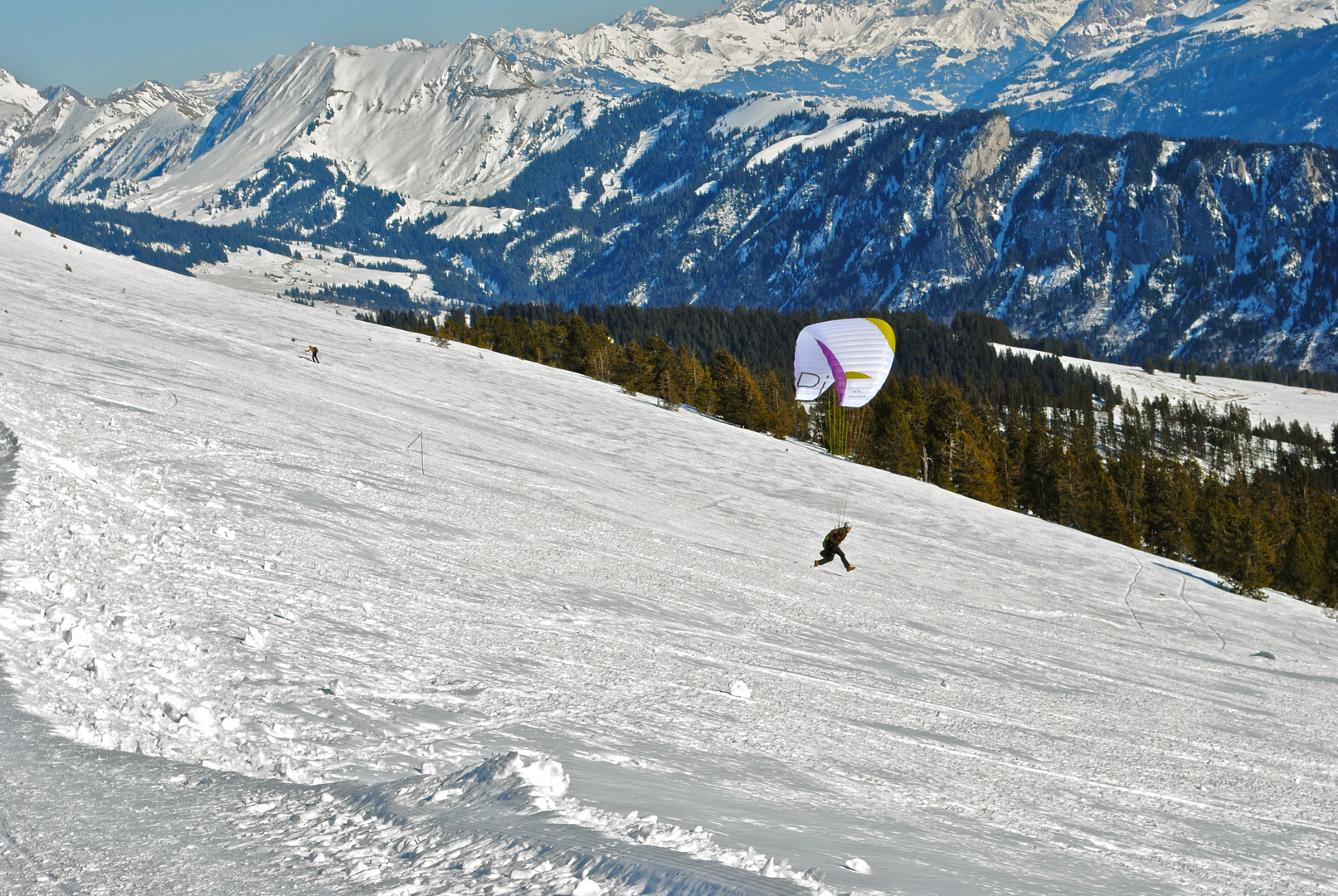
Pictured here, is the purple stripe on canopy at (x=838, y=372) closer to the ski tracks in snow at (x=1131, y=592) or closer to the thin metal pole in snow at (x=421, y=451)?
the ski tracks in snow at (x=1131, y=592)

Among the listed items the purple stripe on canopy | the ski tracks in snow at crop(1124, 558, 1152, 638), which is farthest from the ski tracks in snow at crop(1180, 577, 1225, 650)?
the purple stripe on canopy

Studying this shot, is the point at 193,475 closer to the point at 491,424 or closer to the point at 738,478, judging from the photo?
the point at 491,424

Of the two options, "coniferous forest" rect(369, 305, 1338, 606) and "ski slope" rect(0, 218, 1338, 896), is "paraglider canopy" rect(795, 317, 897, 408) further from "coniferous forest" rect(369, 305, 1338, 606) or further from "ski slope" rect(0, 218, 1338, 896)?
"coniferous forest" rect(369, 305, 1338, 606)

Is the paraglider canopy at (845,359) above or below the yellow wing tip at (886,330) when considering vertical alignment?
below

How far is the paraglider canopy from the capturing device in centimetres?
2952

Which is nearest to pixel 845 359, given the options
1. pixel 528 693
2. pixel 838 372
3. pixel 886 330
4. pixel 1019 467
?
pixel 838 372

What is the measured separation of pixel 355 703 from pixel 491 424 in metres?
22.9

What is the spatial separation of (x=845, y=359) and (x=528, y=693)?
23.3m

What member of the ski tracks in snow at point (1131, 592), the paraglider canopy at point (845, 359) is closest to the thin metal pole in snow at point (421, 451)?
the paraglider canopy at point (845, 359)

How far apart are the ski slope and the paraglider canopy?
7430 mm

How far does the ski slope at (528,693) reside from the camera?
540 cm

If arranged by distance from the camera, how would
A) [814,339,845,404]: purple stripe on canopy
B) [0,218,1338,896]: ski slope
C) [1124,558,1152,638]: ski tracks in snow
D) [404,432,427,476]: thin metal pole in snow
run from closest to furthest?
[0,218,1338,896]: ski slope < [404,432,427,476]: thin metal pole in snow < [1124,558,1152,638]: ski tracks in snow < [814,339,845,404]: purple stripe on canopy

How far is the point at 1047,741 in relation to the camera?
1102cm

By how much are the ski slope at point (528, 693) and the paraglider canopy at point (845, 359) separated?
7.43m
